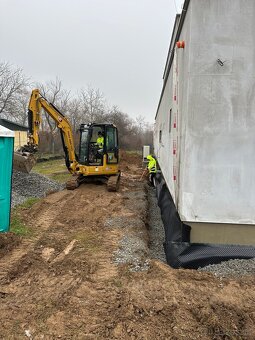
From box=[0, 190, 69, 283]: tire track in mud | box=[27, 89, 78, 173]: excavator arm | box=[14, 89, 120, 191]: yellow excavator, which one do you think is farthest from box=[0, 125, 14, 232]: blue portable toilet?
box=[14, 89, 120, 191]: yellow excavator

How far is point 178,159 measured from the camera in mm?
4820

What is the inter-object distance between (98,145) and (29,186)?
3.30m

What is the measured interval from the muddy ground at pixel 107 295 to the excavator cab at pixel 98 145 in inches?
249

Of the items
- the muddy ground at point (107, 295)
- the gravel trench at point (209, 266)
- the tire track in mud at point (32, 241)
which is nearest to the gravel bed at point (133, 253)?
the muddy ground at point (107, 295)

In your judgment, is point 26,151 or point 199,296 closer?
point 199,296

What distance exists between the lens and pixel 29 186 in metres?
13.5

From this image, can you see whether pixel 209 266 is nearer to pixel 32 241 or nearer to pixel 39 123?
pixel 32 241

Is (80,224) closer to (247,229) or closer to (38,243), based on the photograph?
(38,243)

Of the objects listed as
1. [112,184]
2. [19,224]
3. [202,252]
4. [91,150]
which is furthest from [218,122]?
[91,150]

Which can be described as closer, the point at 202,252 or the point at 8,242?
the point at 202,252

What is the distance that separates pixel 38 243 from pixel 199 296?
144 inches

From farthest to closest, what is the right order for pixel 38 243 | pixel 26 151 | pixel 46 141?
pixel 46 141, pixel 26 151, pixel 38 243

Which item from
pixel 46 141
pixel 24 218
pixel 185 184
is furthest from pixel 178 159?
pixel 46 141

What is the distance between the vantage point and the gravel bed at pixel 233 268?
4.76m
